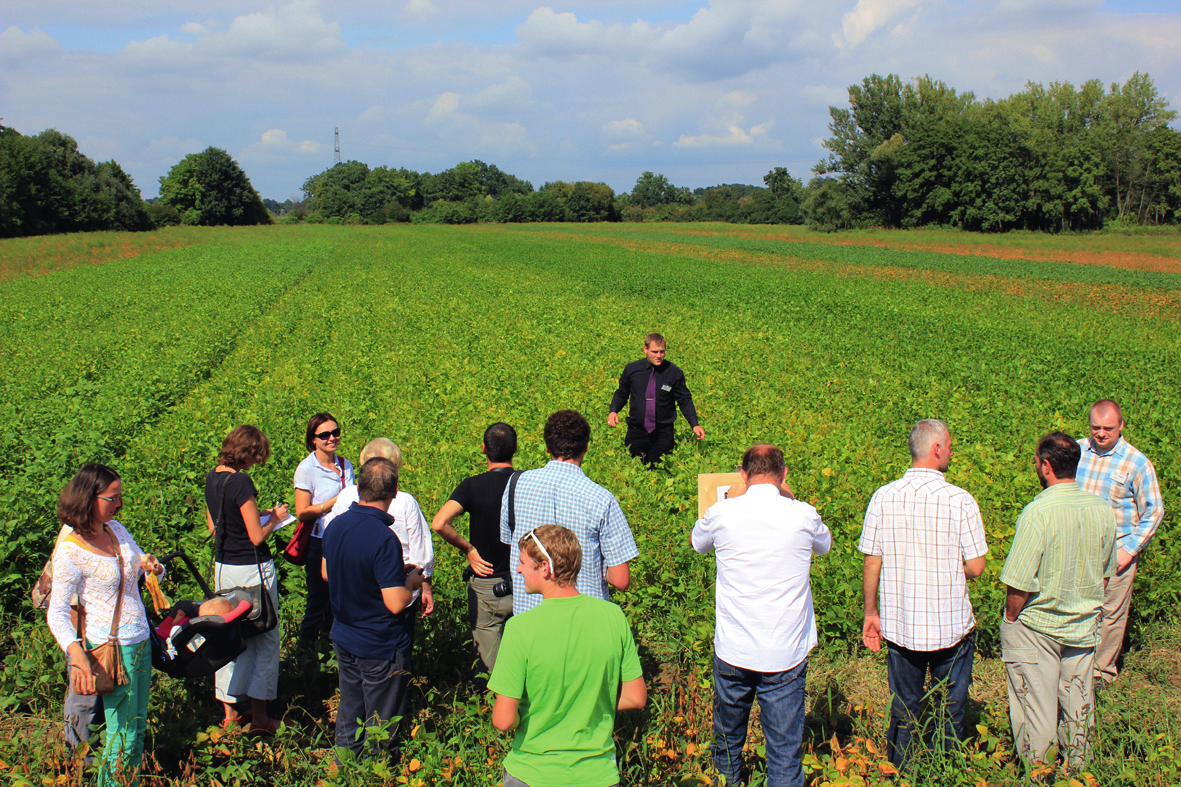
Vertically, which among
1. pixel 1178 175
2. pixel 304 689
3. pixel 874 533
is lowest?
pixel 304 689

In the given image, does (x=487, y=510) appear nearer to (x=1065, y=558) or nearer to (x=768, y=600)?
(x=768, y=600)

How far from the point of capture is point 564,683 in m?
2.82

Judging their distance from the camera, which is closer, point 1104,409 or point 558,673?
point 558,673

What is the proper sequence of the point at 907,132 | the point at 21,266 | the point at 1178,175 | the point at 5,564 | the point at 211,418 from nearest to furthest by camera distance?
the point at 5,564
the point at 211,418
the point at 21,266
the point at 1178,175
the point at 907,132

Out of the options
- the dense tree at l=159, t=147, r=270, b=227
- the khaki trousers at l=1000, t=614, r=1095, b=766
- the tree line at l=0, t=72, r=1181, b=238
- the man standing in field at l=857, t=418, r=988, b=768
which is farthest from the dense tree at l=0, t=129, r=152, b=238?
the khaki trousers at l=1000, t=614, r=1095, b=766

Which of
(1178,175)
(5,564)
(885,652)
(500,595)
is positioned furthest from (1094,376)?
(1178,175)

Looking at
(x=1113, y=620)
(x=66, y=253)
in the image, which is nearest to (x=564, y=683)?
(x=1113, y=620)

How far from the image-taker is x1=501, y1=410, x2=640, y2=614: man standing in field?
385cm

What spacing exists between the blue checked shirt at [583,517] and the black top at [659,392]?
3.83 metres

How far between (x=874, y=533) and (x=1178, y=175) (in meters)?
82.2

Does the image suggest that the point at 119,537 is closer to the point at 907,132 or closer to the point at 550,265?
the point at 550,265

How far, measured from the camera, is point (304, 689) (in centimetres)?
492

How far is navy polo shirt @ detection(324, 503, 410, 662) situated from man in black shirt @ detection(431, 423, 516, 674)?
0.57 meters

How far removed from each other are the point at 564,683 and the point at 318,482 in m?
3.10
